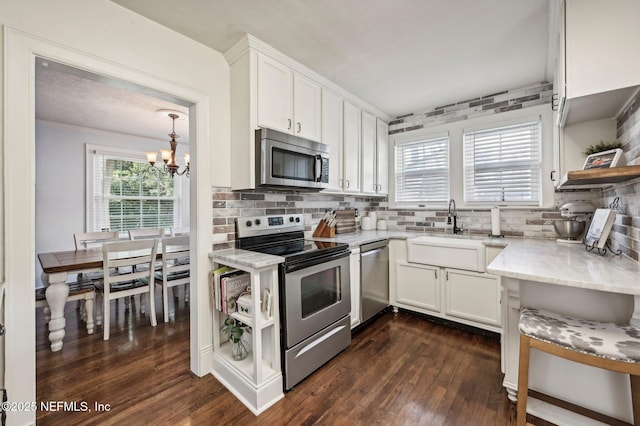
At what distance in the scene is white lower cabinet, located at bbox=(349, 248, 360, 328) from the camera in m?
2.51

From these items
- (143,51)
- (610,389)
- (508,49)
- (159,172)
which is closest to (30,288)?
(143,51)

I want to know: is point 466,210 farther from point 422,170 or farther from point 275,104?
point 275,104

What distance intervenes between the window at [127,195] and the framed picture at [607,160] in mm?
5785

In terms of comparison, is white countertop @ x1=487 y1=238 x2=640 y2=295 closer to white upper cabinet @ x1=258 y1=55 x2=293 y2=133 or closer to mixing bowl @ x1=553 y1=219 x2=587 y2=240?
mixing bowl @ x1=553 y1=219 x2=587 y2=240

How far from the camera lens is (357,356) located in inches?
88.2

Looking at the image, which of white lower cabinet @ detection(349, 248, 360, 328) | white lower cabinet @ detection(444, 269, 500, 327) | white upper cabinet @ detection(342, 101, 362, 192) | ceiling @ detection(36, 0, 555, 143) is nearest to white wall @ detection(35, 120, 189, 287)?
ceiling @ detection(36, 0, 555, 143)

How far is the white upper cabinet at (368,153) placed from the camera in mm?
3285

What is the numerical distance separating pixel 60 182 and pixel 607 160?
6.05 meters

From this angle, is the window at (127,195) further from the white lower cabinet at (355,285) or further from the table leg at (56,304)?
the white lower cabinet at (355,285)

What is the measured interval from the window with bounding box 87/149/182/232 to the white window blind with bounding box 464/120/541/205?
5.09 metres

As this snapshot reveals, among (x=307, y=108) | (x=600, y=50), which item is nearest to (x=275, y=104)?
(x=307, y=108)

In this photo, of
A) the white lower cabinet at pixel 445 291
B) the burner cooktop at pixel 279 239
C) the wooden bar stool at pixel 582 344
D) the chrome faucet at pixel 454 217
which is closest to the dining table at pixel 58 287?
the burner cooktop at pixel 279 239

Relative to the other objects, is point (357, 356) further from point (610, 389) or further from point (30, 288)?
point (30, 288)

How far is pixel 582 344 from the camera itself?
3.81 ft
